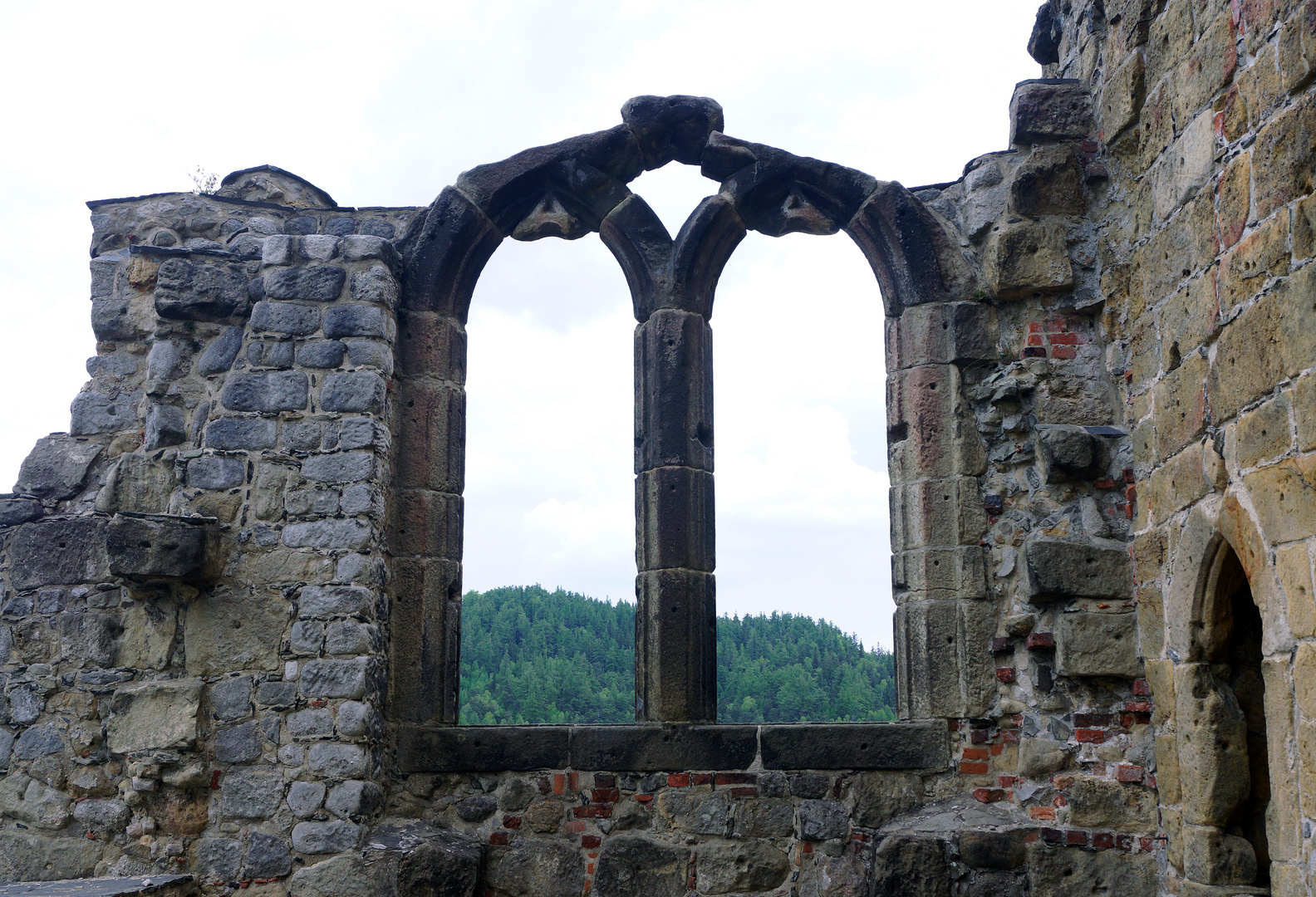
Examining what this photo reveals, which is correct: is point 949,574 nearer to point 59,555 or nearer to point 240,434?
point 240,434

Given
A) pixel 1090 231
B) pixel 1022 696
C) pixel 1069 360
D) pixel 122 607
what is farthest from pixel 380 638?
pixel 1090 231

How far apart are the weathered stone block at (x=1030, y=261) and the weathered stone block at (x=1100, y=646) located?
151cm

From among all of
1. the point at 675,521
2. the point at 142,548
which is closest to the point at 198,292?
the point at 142,548

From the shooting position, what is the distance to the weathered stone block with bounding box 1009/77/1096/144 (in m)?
5.16

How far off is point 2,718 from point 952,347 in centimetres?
450

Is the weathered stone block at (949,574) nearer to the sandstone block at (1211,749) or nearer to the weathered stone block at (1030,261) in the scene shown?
the sandstone block at (1211,749)

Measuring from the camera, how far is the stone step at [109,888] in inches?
158

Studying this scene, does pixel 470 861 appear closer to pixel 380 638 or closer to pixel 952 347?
pixel 380 638

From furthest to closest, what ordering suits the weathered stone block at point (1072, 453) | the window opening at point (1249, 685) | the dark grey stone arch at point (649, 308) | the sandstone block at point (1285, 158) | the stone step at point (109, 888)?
the dark grey stone arch at point (649, 308) < the weathered stone block at point (1072, 453) < the stone step at point (109, 888) < the window opening at point (1249, 685) < the sandstone block at point (1285, 158)

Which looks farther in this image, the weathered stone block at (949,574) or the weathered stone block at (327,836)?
the weathered stone block at (949,574)

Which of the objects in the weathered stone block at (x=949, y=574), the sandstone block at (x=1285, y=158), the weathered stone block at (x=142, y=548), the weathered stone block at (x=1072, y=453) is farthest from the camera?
the weathered stone block at (x=949, y=574)

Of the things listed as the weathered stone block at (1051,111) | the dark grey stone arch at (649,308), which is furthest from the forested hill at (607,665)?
the weathered stone block at (1051,111)

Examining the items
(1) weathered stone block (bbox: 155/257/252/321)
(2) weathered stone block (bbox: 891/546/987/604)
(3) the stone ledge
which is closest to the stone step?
(3) the stone ledge

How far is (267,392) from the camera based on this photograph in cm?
502
